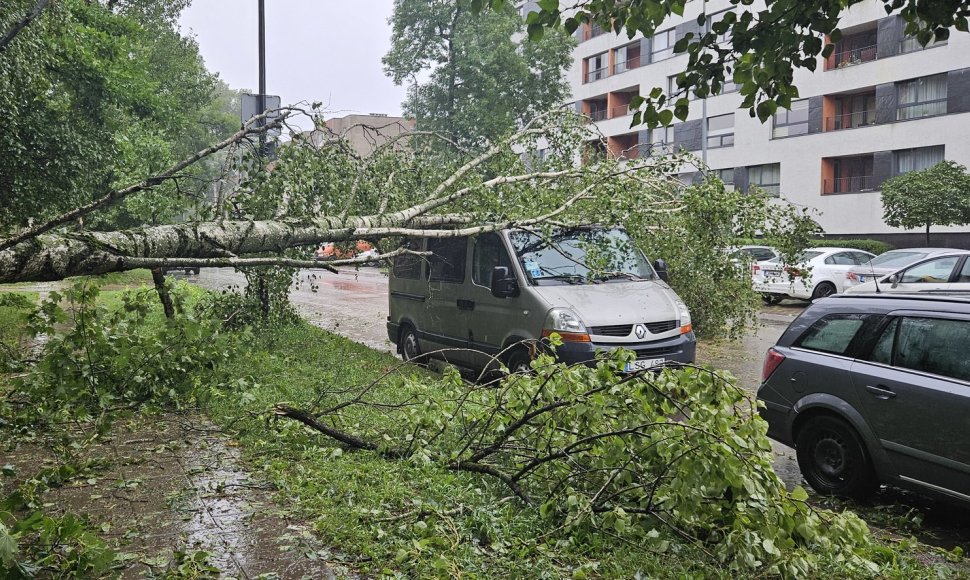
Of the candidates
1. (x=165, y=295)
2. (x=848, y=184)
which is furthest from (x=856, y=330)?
(x=848, y=184)

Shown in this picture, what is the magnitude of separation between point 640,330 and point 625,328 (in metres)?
0.17

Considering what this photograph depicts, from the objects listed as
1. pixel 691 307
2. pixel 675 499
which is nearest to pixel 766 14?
pixel 675 499

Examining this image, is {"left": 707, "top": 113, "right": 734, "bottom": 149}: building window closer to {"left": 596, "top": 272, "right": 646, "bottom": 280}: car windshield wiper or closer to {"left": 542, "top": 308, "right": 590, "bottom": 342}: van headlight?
{"left": 596, "top": 272, "right": 646, "bottom": 280}: car windshield wiper

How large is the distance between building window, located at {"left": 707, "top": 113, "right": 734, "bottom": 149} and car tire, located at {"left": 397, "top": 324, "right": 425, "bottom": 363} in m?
33.0

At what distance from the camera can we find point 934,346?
5.19m

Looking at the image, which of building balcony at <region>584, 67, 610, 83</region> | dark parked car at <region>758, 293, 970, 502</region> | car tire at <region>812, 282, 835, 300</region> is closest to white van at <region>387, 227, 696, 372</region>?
dark parked car at <region>758, 293, 970, 502</region>

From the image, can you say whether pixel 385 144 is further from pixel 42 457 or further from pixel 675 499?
pixel 675 499

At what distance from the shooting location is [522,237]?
898 centimetres

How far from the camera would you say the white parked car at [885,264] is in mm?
17484

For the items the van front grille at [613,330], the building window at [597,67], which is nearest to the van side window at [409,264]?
the van front grille at [613,330]

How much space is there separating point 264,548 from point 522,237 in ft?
18.3

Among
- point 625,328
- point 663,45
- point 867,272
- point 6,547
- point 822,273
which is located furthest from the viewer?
point 663,45

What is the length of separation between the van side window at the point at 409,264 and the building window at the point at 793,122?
30.1m

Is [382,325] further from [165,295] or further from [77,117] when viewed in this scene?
Result: [165,295]
